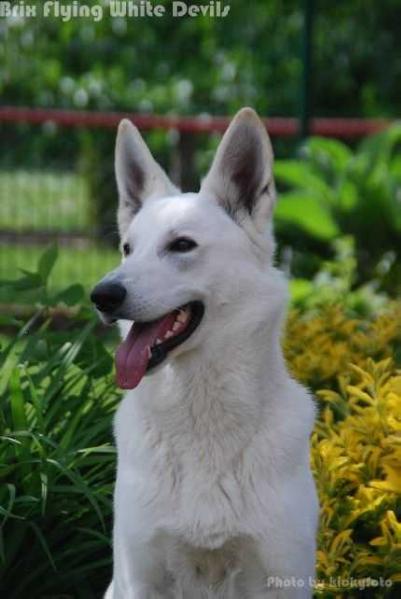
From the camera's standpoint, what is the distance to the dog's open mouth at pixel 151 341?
3.31 m

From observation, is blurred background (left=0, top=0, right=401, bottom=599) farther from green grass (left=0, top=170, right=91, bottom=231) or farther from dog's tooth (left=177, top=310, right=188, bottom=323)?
dog's tooth (left=177, top=310, right=188, bottom=323)

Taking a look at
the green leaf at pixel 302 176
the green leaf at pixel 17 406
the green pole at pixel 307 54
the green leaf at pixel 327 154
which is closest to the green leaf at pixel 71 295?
the green leaf at pixel 17 406

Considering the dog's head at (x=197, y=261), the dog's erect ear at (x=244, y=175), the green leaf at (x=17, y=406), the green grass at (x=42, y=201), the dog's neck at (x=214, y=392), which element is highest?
the dog's erect ear at (x=244, y=175)

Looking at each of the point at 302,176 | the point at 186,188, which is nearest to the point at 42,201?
the point at 186,188

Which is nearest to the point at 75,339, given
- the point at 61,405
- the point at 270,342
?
the point at 61,405

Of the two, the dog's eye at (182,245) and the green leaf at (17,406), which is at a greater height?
the dog's eye at (182,245)

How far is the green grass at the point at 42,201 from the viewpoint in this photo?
33.5 ft

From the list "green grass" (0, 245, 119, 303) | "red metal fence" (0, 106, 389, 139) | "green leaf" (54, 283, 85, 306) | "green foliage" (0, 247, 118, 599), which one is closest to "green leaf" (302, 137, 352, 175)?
"red metal fence" (0, 106, 389, 139)

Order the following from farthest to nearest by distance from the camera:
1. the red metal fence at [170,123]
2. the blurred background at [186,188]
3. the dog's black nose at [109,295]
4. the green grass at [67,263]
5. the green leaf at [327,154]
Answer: the green grass at [67,263] < the red metal fence at [170,123] < the green leaf at [327,154] < the blurred background at [186,188] < the dog's black nose at [109,295]

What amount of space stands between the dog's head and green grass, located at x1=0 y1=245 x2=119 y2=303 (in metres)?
6.01

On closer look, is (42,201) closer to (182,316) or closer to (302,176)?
(302,176)

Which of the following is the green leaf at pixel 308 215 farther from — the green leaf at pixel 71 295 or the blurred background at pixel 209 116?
the green leaf at pixel 71 295

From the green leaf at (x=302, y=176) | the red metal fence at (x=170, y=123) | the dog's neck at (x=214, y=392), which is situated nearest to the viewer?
the dog's neck at (x=214, y=392)

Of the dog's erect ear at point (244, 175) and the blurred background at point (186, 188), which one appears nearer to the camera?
the dog's erect ear at point (244, 175)
